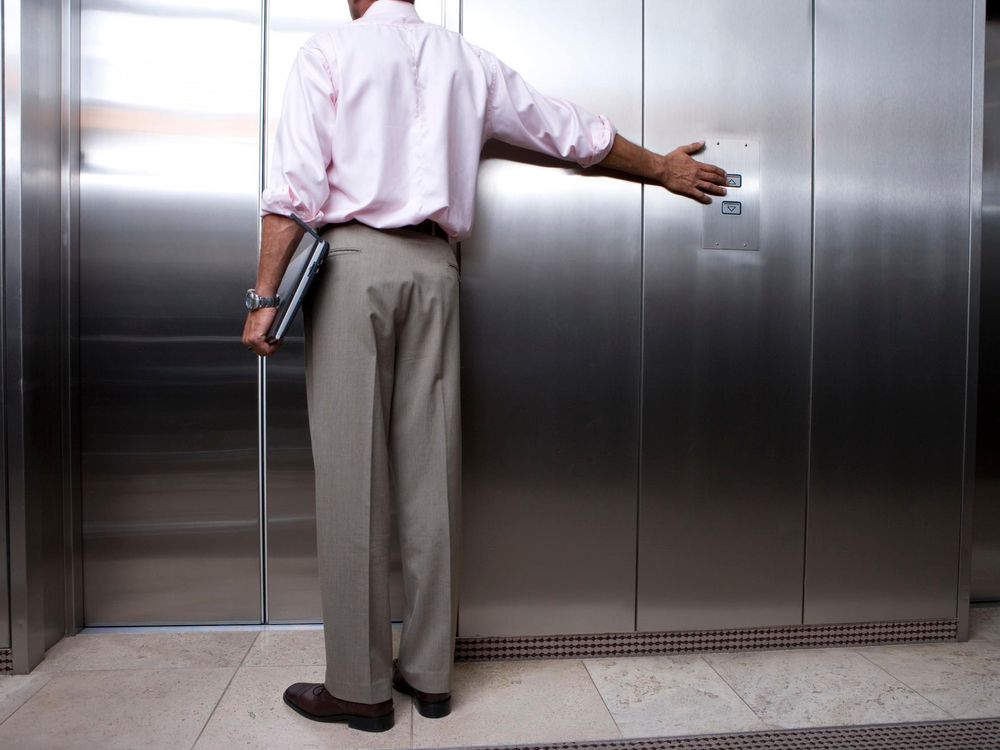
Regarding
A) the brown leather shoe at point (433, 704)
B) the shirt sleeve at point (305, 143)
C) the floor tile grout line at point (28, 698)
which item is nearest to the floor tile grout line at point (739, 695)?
the brown leather shoe at point (433, 704)

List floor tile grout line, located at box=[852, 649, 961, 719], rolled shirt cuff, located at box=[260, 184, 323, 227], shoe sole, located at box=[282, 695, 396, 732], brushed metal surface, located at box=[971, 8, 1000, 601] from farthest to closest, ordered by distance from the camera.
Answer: brushed metal surface, located at box=[971, 8, 1000, 601], floor tile grout line, located at box=[852, 649, 961, 719], shoe sole, located at box=[282, 695, 396, 732], rolled shirt cuff, located at box=[260, 184, 323, 227]

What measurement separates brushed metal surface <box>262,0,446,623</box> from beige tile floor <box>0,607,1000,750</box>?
0.11 metres

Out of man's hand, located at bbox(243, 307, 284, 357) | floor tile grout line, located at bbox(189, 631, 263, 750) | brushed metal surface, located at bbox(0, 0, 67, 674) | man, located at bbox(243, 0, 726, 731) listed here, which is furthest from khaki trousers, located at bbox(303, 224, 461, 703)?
brushed metal surface, located at bbox(0, 0, 67, 674)

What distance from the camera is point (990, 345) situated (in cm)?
254

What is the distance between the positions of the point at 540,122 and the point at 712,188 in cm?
56

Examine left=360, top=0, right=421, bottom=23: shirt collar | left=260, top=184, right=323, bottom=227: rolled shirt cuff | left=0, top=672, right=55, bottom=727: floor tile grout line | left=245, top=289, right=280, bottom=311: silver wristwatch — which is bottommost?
left=0, top=672, right=55, bottom=727: floor tile grout line

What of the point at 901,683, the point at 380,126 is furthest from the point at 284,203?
the point at 901,683

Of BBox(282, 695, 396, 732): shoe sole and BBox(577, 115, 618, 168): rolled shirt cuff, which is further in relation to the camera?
BBox(577, 115, 618, 168): rolled shirt cuff

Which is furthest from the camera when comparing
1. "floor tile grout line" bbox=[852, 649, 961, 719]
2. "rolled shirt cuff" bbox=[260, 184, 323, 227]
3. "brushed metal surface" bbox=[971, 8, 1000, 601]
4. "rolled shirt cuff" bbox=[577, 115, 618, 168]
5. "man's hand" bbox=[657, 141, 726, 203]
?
"brushed metal surface" bbox=[971, 8, 1000, 601]

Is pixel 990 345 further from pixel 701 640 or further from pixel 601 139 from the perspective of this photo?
pixel 601 139

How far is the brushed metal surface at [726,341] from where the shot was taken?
198cm

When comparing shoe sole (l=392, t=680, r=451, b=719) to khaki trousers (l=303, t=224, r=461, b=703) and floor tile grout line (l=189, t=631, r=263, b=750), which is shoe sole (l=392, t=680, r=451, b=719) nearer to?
khaki trousers (l=303, t=224, r=461, b=703)

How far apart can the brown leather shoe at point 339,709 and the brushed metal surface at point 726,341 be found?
0.81 metres

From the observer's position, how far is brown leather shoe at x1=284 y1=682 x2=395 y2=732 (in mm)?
1562
